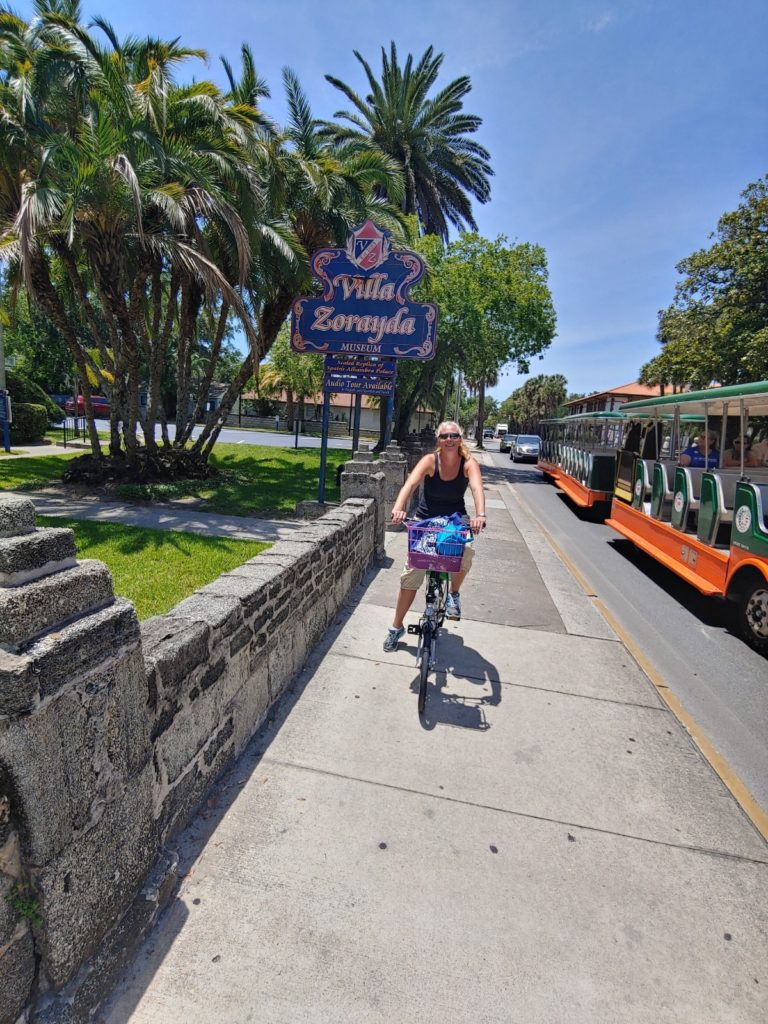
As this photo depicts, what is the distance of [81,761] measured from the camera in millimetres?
1757

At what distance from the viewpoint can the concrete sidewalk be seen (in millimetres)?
2053

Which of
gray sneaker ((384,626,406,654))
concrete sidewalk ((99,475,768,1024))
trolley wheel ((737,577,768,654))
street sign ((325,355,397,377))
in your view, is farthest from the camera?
street sign ((325,355,397,377))

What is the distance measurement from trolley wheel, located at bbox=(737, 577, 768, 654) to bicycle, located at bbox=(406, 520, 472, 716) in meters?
3.38

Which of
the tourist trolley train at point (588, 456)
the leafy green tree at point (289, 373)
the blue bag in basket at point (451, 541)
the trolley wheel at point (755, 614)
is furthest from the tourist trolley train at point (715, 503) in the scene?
the leafy green tree at point (289, 373)

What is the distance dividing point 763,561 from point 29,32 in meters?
14.1

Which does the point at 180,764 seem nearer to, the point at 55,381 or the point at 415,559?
the point at 415,559

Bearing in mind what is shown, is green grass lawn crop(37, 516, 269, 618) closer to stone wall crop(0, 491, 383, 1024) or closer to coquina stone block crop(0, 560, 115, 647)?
stone wall crop(0, 491, 383, 1024)

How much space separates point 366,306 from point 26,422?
14481 millimetres

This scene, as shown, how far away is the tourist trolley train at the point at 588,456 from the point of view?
42.9 ft

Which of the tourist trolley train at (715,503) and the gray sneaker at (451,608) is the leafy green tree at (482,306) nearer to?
the tourist trolley train at (715,503)

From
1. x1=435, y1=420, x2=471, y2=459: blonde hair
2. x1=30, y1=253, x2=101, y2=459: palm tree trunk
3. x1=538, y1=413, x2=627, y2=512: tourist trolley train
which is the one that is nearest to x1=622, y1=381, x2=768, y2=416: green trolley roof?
x1=538, y1=413, x2=627, y2=512: tourist trolley train

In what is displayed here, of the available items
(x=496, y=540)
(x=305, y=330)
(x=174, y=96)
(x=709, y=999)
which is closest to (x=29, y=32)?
(x=174, y=96)

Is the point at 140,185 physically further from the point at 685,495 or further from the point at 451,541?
the point at 685,495

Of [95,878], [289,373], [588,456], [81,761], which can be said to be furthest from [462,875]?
[289,373]
